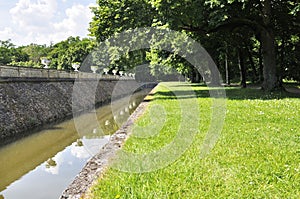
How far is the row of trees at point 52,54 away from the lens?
80.4 meters

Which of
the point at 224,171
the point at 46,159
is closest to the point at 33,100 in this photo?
the point at 46,159

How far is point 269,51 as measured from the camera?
62.1 feet

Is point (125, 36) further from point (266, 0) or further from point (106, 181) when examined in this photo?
point (106, 181)

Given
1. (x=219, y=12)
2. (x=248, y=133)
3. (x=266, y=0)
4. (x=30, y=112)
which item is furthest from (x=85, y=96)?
(x=248, y=133)

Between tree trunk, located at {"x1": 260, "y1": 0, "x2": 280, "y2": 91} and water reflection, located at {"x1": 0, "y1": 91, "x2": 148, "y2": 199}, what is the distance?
10.6 metres

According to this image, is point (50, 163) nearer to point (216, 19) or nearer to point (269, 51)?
point (216, 19)

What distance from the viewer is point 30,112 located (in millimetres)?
14578

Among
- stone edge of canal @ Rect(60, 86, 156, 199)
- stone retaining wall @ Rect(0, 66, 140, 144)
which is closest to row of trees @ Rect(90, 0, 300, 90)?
stone retaining wall @ Rect(0, 66, 140, 144)

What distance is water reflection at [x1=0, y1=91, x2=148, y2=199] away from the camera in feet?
23.3

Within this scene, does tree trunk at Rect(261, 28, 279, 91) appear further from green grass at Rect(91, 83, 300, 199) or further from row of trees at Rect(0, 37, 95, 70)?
row of trees at Rect(0, 37, 95, 70)

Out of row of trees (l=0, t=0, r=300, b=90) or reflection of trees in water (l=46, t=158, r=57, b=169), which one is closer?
reflection of trees in water (l=46, t=158, r=57, b=169)

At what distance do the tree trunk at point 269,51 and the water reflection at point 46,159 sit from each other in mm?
10570

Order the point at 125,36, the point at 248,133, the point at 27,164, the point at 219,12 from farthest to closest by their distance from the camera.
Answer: the point at 125,36 → the point at 219,12 → the point at 27,164 → the point at 248,133

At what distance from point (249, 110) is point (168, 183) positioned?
7589mm
